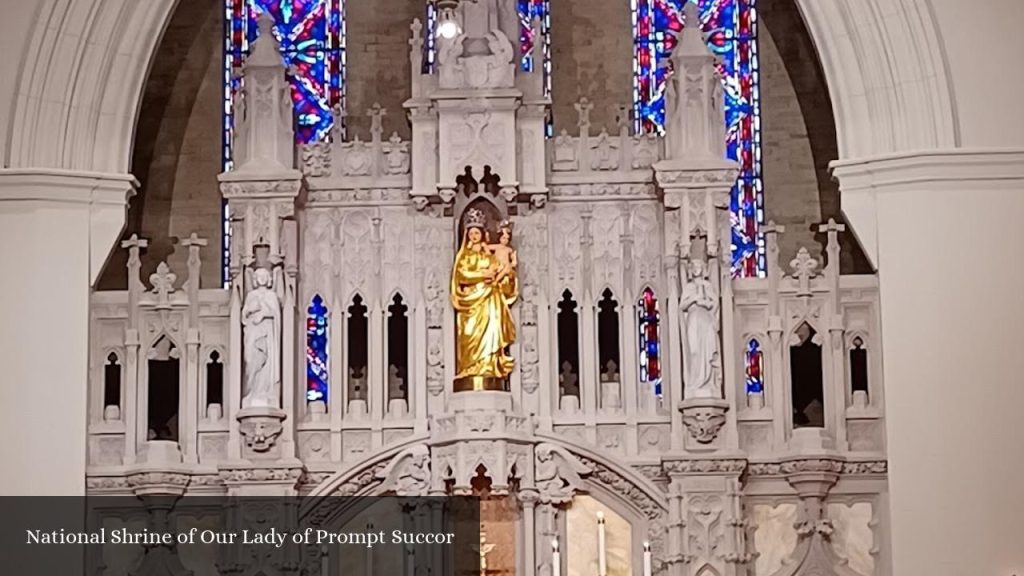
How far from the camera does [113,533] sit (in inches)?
750

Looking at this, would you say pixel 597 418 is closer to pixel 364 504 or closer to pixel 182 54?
pixel 364 504

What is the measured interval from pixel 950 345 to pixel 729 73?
15.8 ft

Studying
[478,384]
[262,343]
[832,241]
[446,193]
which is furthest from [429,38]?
[832,241]

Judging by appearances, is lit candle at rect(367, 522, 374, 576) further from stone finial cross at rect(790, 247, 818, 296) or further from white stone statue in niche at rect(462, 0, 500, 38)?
white stone statue in niche at rect(462, 0, 500, 38)

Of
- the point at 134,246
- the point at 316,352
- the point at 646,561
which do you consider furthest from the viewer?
the point at 316,352

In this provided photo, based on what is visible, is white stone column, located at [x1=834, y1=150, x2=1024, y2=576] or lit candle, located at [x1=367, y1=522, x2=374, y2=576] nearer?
white stone column, located at [x1=834, y1=150, x2=1024, y2=576]

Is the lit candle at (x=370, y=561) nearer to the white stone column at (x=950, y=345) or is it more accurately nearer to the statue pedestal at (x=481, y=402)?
the statue pedestal at (x=481, y=402)

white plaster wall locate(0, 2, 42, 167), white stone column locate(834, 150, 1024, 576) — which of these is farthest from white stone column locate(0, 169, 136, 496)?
white stone column locate(834, 150, 1024, 576)

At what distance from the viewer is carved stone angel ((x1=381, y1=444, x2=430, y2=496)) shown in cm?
1903

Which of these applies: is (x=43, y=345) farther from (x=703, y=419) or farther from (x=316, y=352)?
(x=703, y=419)

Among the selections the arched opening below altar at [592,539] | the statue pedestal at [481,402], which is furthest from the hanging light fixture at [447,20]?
the arched opening below altar at [592,539]

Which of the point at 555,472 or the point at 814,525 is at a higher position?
the point at 555,472

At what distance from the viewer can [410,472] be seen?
62.5ft

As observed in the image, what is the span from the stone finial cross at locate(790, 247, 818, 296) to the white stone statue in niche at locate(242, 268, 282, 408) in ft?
14.4
